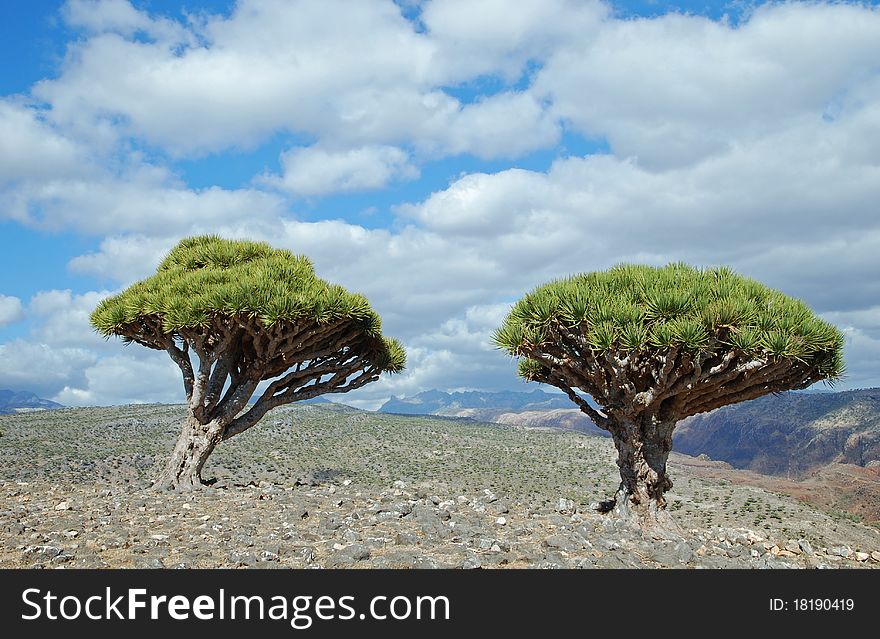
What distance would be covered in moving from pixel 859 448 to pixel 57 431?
67836 mm

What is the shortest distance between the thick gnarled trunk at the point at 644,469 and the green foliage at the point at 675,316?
203 cm

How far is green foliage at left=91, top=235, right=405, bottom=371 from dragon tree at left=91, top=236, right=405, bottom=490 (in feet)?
0.08

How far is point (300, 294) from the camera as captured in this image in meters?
14.4

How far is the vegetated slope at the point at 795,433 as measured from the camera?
64.2m

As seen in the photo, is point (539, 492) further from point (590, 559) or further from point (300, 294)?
point (590, 559)

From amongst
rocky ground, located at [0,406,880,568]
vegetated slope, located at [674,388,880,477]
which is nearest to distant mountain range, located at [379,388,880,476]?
vegetated slope, located at [674,388,880,477]

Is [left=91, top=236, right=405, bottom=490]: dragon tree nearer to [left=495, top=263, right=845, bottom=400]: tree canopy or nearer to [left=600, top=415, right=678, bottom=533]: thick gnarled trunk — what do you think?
[left=495, top=263, right=845, bottom=400]: tree canopy

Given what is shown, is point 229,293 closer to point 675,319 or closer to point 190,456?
point 190,456

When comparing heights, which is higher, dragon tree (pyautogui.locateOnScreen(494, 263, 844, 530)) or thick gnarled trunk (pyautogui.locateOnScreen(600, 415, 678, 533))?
dragon tree (pyautogui.locateOnScreen(494, 263, 844, 530))

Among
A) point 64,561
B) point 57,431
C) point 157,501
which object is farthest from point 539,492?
point 57,431

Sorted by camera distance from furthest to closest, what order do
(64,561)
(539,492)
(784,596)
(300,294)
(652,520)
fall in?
(539,492) → (300,294) → (652,520) → (64,561) → (784,596)

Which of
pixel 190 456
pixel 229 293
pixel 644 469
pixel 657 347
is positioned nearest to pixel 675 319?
pixel 657 347

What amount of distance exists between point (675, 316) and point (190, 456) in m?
12.0

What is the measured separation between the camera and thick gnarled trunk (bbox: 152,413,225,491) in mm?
15703
